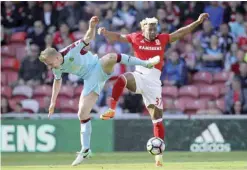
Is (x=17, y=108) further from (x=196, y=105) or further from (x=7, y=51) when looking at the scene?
(x=196, y=105)

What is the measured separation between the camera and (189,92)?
21172 millimetres

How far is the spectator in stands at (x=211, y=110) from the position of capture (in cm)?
2059

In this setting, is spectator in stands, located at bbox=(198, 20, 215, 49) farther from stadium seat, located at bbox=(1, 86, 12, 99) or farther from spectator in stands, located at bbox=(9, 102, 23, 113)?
stadium seat, located at bbox=(1, 86, 12, 99)

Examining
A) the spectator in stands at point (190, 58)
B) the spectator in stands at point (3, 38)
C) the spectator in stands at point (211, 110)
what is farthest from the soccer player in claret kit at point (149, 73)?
the spectator in stands at point (3, 38)

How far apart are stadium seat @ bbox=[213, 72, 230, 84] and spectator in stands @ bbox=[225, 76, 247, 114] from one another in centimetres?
46

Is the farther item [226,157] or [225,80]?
[225,80]

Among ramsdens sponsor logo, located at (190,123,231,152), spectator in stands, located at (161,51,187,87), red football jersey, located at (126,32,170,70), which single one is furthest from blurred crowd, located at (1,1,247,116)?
red football jersey, located at (126,32,170,70)

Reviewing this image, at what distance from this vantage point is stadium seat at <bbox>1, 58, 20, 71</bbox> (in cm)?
2177

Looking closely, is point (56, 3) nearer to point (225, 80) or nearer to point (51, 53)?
point (225, 80)

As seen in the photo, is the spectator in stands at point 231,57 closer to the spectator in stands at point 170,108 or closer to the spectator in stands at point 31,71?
the spectator in stands at point 170,108

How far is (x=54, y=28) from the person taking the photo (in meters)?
22.4

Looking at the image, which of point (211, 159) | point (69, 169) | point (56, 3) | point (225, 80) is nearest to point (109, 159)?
point (211, 159)

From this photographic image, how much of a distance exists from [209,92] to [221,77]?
51cm

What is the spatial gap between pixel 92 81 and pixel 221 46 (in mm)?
8222
